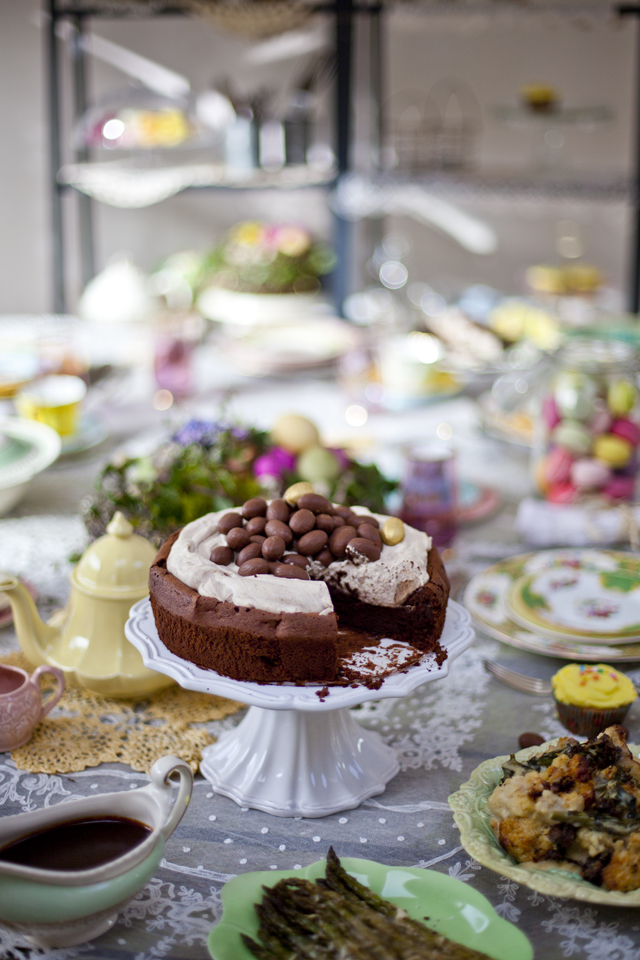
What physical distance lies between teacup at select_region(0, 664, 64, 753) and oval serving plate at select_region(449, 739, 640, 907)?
49 cm

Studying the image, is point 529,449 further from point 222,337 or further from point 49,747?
point 49,747

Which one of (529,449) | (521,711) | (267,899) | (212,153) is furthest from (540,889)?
(212,153)

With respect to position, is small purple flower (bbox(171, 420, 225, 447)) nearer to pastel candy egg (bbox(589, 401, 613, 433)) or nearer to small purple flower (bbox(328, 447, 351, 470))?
small purple flower (bbox(328, 447, 351, 470))

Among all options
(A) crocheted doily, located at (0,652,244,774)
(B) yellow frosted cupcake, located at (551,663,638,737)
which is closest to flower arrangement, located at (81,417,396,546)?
(A) crocheted doily, located at (0,652,244,774)

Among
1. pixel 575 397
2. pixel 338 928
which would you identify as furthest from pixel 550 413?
pixel 338 928

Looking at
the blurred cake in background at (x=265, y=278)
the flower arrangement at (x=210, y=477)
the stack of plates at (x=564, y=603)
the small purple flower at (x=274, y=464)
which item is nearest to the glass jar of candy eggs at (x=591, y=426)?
the stack of plates at (x=564, y=603)

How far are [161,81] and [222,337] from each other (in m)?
1.35

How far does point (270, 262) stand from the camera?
271cm

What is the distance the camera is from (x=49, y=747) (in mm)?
1074

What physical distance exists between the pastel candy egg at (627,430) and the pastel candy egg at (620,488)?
0.07 metres

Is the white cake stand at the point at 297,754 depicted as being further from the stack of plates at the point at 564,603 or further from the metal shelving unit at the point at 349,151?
the metal shelving unit at the point at 349,151

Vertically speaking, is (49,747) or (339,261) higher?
(339,261)

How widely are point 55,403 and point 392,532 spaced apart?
1142mm

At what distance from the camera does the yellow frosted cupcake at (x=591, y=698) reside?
1.05 metres
